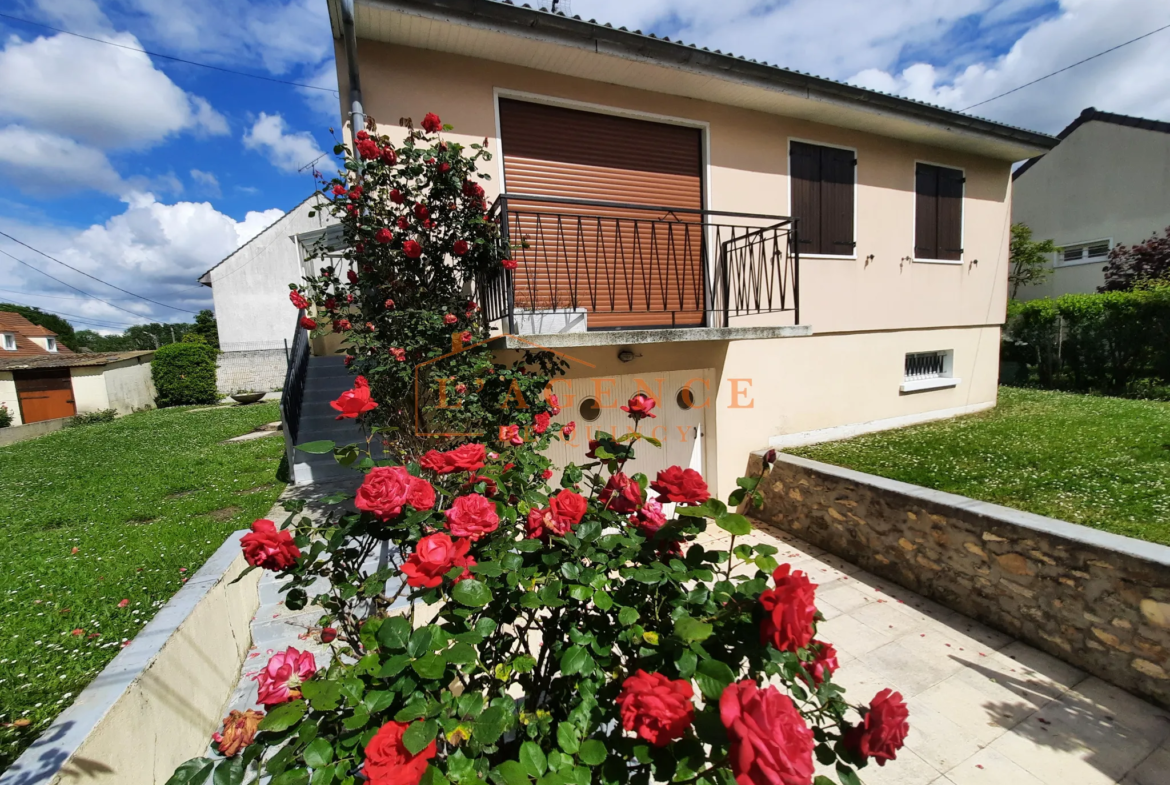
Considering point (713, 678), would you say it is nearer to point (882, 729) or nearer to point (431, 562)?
point (882, 729)

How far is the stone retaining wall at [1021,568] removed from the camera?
322 centimetres

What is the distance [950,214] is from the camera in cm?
834

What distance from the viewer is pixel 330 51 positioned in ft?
16.3

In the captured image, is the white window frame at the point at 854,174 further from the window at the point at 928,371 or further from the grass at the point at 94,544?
the grass at the point at 94,544

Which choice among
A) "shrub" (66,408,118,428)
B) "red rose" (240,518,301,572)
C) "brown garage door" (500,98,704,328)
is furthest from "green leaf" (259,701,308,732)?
"shrub" (66,408,118,428)

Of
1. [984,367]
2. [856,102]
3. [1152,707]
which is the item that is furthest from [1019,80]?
[1152,707]

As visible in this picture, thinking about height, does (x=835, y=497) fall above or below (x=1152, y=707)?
above

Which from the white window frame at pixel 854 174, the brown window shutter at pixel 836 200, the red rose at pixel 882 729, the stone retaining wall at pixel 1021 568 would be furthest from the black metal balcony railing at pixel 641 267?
the red rose at pixel 882 729

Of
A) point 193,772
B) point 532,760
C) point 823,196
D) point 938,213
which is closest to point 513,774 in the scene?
point 532,760

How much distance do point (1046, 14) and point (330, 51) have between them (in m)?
12.9

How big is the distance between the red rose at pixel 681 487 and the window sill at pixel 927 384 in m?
8.32

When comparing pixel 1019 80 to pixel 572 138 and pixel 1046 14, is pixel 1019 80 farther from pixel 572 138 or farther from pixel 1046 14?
pixel 572 138

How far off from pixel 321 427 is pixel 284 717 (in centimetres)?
687

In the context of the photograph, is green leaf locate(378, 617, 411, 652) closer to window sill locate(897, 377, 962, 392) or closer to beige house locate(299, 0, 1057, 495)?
beige house locate(299, 0, 1057, 495)
